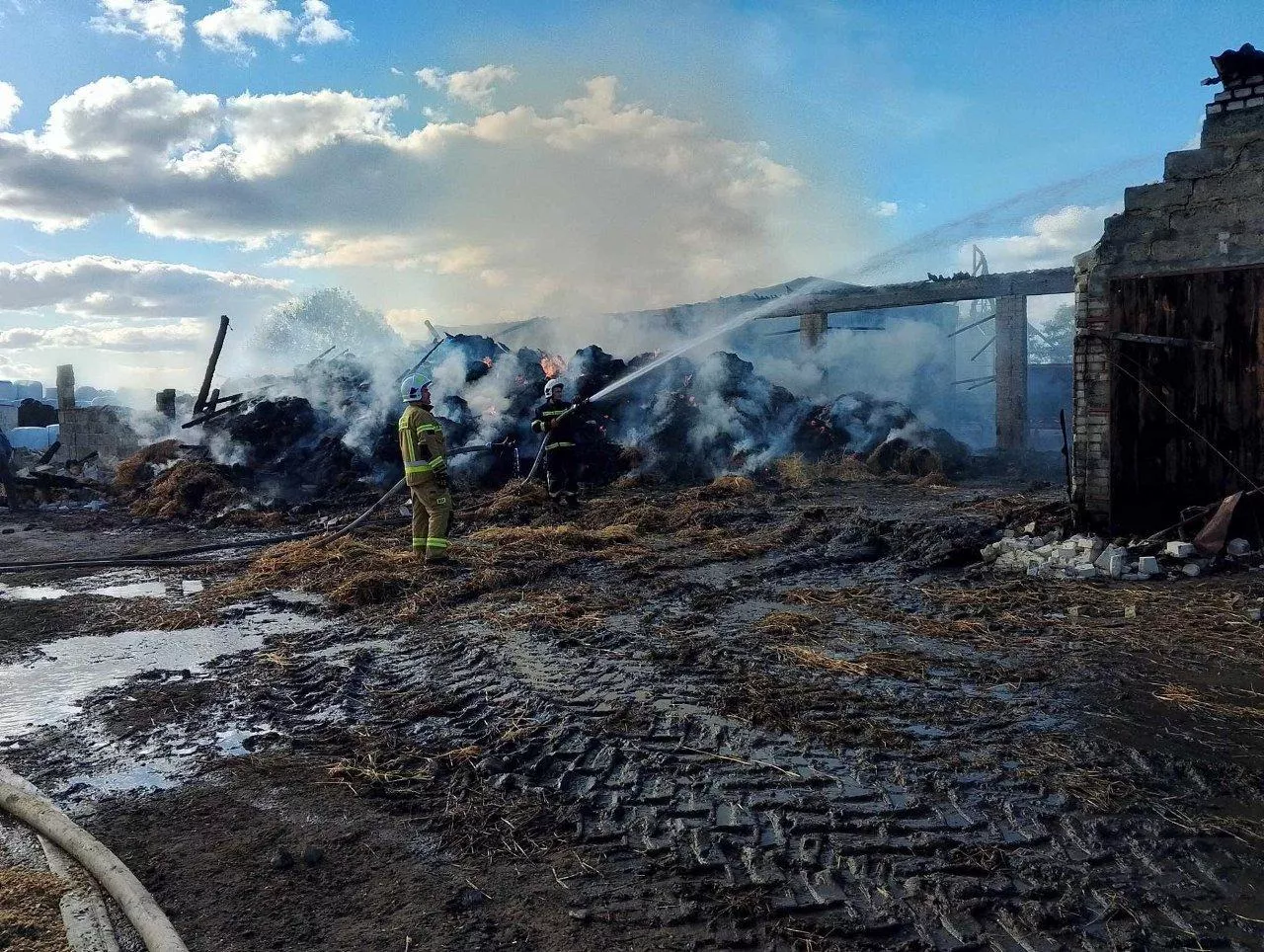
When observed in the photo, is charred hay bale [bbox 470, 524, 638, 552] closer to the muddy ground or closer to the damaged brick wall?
the muddy ground

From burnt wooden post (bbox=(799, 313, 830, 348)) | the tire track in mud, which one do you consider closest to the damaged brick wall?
the tire track in mud

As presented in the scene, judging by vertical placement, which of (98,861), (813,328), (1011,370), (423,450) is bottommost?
(98,861)

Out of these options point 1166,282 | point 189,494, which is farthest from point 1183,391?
point 189,494

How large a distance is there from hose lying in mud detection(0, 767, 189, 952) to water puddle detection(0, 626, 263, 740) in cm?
166

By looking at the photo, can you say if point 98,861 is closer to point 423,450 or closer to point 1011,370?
point 423,450

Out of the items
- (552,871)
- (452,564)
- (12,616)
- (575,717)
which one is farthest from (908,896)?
(12,616)

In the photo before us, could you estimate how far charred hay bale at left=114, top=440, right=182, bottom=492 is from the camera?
18734 mm

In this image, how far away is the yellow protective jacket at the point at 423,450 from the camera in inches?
371

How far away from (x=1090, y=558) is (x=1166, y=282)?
9.28 ft

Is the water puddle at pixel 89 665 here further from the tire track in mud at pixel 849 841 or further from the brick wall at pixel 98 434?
the brick wall at pixel 98 434

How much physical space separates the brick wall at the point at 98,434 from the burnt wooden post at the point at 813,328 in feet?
59.4

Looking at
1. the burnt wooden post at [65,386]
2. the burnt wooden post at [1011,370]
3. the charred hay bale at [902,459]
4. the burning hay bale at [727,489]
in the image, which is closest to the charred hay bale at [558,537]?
the burning hay bale at [727,489]

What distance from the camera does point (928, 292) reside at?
65.7 feet

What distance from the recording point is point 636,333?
26078 millimetres
